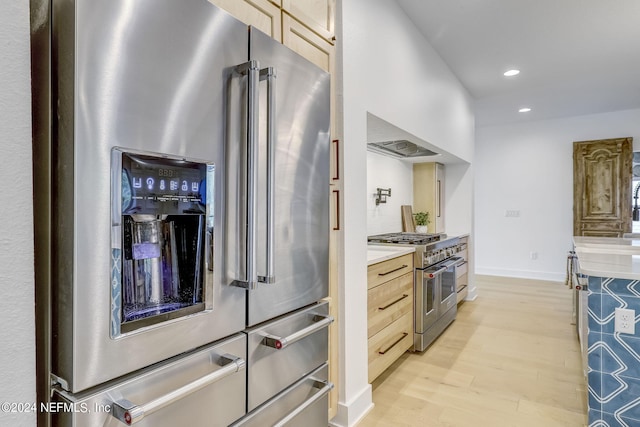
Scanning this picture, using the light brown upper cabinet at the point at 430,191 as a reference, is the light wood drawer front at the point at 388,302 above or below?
below

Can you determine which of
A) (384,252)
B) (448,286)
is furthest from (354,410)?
(448,286)

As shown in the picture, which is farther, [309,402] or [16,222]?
[309,402]

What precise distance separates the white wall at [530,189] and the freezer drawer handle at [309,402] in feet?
19.2

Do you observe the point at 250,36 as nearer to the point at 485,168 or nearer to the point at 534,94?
the point at 534,94

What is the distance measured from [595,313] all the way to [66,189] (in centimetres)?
228

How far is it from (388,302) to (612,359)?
124cm

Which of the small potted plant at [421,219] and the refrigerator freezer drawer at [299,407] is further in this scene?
the small potted plant at [421,219]

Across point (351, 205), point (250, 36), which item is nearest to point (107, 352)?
point (250, 36)

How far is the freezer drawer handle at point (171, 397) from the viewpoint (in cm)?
81

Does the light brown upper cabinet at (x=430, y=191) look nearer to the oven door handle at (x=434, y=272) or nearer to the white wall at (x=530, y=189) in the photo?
the oven door handle at (x=434, y=272)

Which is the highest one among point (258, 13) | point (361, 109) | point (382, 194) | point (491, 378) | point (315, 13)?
point (315, 13)

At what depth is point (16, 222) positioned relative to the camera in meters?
0.68

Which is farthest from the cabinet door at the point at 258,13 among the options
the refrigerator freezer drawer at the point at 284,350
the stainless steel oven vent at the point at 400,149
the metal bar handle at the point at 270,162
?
the stainless steel oven vent at the point at 400,149

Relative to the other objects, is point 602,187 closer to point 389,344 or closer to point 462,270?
point 462,270
